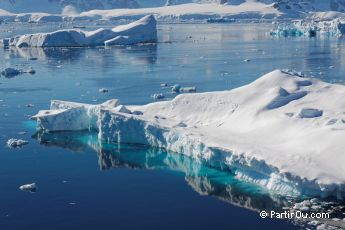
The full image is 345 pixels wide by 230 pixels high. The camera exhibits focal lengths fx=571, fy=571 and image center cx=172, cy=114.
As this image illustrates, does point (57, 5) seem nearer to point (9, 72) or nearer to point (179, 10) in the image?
point (179, 10)

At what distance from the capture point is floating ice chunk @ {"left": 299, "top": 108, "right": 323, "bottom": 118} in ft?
53.1

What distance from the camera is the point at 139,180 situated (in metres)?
15.2

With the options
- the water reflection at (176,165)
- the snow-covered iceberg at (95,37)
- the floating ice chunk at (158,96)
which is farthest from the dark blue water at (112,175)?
the snow-covered iceberg at (95,37)

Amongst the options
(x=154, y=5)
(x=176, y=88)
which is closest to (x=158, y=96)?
(x=176, y=88)

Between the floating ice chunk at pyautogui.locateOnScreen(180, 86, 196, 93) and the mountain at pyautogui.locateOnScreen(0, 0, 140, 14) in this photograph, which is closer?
the floating ice chunk at pyautogui.locateOnScreen(180, 86, 196, 93)

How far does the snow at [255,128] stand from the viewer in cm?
1347

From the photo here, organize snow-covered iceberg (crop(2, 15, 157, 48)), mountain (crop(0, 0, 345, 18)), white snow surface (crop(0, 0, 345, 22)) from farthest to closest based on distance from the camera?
mountain (crop(0, 0, 345, 18))
white snow surface (crop(0, 0, 345, 22))
snow-covered iceberg (crop(2, 15, 157, 48))

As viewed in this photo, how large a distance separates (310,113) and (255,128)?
1.63m

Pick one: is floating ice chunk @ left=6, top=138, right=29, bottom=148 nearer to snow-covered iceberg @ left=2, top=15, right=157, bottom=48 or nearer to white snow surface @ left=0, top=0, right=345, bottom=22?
snow-covered iceberg @ left=2, top=15, right=157, bottom=48

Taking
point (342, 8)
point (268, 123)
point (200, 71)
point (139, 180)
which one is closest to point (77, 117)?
point (139, 180)

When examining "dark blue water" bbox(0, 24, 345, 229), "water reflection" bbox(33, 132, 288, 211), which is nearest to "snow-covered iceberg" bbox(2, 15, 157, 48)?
"dark blue water" bbox(0, 24, 345, 229)

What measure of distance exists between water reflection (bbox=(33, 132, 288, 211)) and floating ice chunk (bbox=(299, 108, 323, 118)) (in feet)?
9.26

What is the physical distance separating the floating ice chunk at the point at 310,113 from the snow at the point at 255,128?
0.09 feet

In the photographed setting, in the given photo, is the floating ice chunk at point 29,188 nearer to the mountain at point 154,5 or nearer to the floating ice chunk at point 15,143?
the floating ice chunk at point 15,143
